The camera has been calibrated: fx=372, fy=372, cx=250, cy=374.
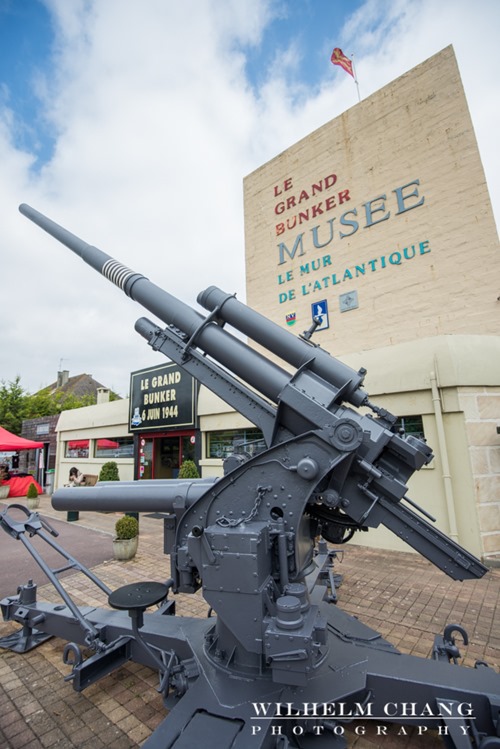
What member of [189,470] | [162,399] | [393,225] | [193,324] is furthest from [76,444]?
[193,324]

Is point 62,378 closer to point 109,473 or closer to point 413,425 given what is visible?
point 109,473

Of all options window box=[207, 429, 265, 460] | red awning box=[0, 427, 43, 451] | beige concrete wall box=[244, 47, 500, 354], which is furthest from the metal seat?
red awning box=[0, 427, 43, 451]

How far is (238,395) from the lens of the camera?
11.7 ft

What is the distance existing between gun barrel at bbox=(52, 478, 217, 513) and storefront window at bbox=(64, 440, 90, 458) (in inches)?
554

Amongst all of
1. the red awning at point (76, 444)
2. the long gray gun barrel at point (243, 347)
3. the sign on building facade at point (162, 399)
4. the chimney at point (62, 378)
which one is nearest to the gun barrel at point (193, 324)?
the long gray gun barrel at point (243, 347)

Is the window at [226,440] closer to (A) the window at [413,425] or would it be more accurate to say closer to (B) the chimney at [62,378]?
(A) the window at [413,425]

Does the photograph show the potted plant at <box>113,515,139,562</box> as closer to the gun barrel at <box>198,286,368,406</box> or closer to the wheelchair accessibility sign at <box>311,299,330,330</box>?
the gun barrel at <box>198,286,368,406</box>

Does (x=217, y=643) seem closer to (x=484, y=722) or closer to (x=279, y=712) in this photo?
(x=279, y=712)

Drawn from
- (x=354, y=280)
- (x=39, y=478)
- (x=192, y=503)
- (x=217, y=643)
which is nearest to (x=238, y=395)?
(x=192, y=503)

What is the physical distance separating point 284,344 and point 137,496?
2.00 meters

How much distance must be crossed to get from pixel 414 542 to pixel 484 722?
1.10 metres

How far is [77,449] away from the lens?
1739 centimetres

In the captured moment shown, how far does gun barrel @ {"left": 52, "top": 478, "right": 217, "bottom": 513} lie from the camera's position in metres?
3.33

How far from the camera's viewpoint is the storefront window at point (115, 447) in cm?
1468
